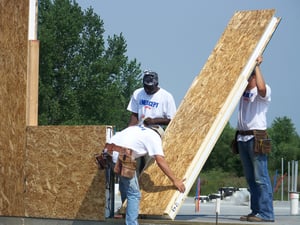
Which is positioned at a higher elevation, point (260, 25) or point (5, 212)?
point (260, 25)

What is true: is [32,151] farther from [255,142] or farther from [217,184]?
[217,184]

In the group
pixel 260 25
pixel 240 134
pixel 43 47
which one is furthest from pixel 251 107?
pixel 43 47

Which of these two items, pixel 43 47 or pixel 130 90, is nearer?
pixel 43 47

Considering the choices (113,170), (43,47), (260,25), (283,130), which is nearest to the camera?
(113,170)

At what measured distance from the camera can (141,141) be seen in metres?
8.77

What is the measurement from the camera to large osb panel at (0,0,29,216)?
32.8ft

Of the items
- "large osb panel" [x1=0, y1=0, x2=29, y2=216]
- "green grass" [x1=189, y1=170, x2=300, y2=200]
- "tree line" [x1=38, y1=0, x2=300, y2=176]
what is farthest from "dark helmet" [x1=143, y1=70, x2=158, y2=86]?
"tree line" [x1=38, y1=0, x2=300, y2=176]

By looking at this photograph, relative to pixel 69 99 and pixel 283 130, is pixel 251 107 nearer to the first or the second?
pixel 69 99

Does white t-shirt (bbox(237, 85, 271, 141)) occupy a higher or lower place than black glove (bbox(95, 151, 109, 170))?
higher

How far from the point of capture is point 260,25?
999cm

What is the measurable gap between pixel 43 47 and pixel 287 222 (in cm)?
4020

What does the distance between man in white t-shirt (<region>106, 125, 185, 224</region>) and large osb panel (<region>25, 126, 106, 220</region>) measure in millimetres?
621

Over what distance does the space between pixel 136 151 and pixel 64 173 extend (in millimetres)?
1271

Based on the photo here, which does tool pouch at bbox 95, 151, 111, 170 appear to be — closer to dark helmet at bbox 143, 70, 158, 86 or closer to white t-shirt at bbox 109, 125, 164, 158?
white t-shirt at bbox 109, 125, 164, 158
